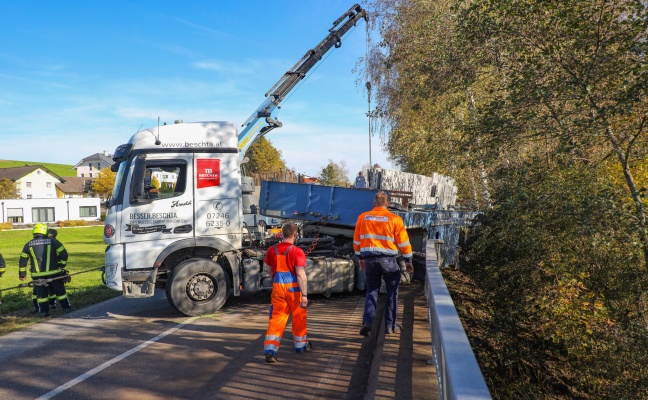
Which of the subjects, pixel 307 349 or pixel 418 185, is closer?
pixel 307 349

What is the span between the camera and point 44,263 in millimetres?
9320

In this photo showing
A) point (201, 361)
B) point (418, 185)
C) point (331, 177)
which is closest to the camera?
point (201, 361)

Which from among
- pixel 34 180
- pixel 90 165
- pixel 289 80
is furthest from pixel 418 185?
pixel 90 165

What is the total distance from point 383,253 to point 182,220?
3738 mm

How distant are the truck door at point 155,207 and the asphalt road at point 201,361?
3.99ft

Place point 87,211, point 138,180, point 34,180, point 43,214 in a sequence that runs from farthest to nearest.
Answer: point 34,180 → point 87,211 → point 43,214 → point 138,180

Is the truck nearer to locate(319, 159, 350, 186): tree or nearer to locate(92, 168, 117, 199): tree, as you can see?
locate(319, 159, 350, 186): tree

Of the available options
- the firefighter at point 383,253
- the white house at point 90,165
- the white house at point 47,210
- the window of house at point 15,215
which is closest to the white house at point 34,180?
the white house at point 47,210

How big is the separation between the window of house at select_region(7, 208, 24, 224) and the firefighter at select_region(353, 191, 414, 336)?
6208cm

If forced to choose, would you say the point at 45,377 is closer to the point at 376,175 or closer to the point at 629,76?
the point at 376,175

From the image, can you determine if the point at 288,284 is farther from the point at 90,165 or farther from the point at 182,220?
the point at 90,165

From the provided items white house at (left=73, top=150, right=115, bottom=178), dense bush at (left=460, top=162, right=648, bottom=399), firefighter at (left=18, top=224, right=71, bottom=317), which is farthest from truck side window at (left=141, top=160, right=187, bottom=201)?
white house at (left=73, top=150, right=115, bottom=178)

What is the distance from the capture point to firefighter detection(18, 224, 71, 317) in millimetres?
9195

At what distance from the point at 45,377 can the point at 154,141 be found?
4055mm
